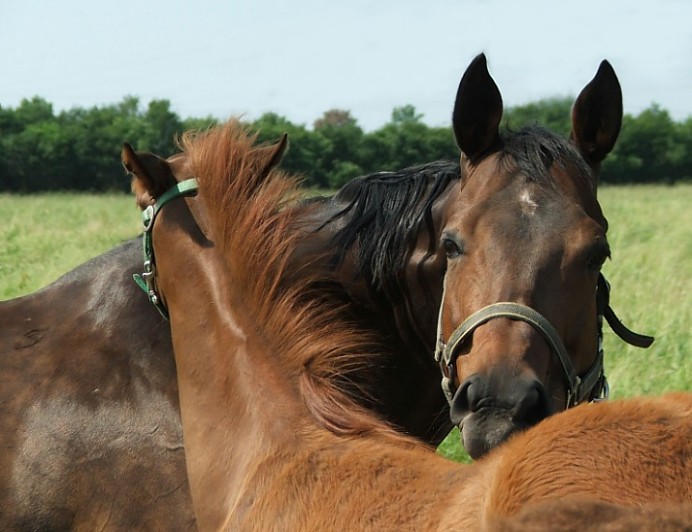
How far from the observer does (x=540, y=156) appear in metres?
3.06

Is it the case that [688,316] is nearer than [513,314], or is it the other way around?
A: [513,314]

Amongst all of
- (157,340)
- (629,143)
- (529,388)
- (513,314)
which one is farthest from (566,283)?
(629,143)

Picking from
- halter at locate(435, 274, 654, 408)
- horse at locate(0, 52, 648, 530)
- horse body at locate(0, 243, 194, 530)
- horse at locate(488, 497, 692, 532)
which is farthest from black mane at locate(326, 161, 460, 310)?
horse at locate(488, 497, 692, 532)

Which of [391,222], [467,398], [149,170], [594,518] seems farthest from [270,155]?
[594,518]

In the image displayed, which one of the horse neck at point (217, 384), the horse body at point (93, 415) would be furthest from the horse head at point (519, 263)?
the horse body at point (93, 415)

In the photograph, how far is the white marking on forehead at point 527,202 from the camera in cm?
290

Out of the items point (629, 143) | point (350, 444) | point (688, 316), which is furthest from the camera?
point (629, 143)

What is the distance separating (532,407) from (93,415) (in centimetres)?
159

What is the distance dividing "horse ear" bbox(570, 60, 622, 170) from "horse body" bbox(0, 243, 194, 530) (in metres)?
1.59

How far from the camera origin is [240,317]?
9.13 ft

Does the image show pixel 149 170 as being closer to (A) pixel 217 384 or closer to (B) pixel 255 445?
(A) pixel 217 384

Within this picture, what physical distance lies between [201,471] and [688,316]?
21.4 ft

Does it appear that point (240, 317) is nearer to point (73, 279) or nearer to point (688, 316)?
point (73, 279)

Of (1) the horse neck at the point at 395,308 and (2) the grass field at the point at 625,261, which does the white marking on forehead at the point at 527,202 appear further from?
(2) the grass field at the point at 625,261
